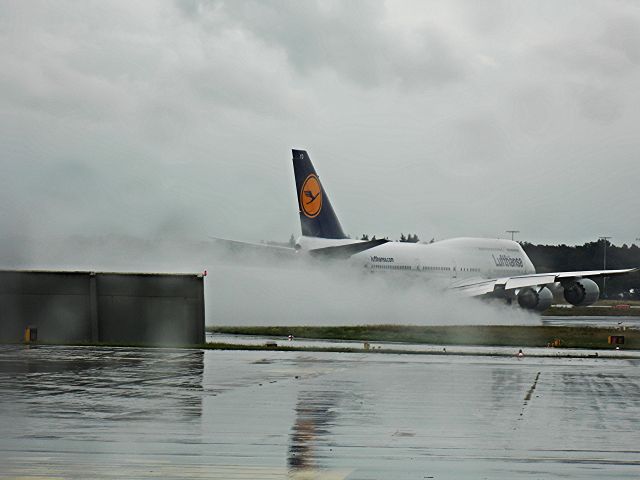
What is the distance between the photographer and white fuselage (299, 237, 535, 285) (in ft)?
236

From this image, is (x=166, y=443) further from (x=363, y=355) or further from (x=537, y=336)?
(x=537, y=336)

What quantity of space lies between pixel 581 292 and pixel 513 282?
192 inches

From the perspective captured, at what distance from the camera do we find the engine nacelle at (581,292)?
75812 mm

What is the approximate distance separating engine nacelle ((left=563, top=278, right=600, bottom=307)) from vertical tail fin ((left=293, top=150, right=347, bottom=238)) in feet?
58.2

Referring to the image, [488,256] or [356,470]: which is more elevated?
[488,256]

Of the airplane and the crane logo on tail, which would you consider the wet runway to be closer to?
the airplane

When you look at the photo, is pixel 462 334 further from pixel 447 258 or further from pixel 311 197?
pixel 447 258

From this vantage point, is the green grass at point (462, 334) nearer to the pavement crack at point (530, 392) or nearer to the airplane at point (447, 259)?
the airplane at point (447, 259)

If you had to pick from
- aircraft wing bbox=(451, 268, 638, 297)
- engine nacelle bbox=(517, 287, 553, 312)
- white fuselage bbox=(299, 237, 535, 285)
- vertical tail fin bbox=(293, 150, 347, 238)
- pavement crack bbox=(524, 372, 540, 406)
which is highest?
vertical tail fin bbox=(293, 150, 347, 238)

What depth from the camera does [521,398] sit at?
23.5 metres

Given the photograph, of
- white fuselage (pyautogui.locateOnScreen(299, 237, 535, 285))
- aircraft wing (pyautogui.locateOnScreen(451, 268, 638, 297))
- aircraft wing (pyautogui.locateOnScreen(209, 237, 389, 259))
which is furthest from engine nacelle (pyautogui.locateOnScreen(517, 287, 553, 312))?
aircraft wing (pyautogui.locateOnScreen(209, 237, 389, 259))

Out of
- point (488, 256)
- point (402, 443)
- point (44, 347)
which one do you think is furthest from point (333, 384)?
point (488, 256)

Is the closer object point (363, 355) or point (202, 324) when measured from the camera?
point (363, 355)

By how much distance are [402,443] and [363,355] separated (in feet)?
65.9
